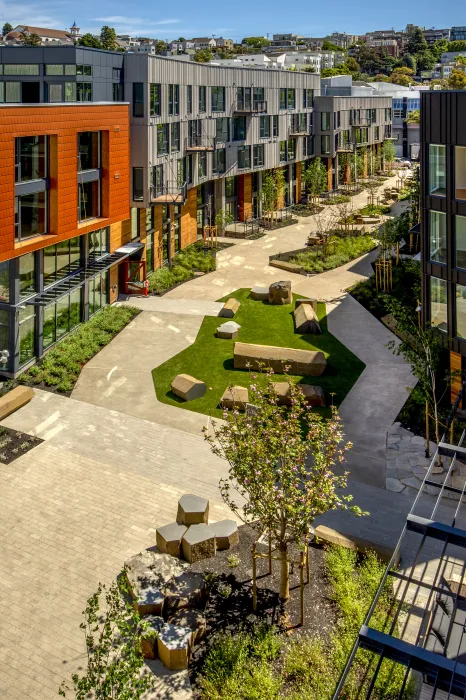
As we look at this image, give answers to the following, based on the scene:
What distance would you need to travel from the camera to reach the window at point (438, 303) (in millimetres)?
22703

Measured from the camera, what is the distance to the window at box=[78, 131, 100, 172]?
1152 inches

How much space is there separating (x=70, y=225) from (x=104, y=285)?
6.61 m

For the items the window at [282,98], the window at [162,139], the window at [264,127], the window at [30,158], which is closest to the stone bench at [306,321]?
the window at [162,139]

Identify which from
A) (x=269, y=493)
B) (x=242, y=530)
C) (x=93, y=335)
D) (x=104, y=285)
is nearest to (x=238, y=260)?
(x=104, y=285)

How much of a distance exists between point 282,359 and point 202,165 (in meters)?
24.6

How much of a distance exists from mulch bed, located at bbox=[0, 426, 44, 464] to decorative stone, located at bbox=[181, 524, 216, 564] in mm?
7868

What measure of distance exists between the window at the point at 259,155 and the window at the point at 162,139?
58.9ft

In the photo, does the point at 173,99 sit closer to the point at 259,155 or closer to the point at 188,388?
the point at 259,155

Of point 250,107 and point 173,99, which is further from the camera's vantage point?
point 250,107

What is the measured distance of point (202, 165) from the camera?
4747 cm

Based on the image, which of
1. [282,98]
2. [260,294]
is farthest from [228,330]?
[282,98]

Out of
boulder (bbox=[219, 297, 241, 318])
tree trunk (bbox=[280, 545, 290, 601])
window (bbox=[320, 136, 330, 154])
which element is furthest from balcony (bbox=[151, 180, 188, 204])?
window (bbox=[320, 136, 330, 154])

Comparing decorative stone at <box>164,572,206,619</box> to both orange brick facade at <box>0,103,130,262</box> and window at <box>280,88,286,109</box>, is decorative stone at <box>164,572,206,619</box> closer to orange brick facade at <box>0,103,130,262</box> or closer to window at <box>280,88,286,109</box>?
orange brick facade at <box>0,103,130,262</box>

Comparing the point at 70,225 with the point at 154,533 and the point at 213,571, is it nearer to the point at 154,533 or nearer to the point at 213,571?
the point at 154,533
